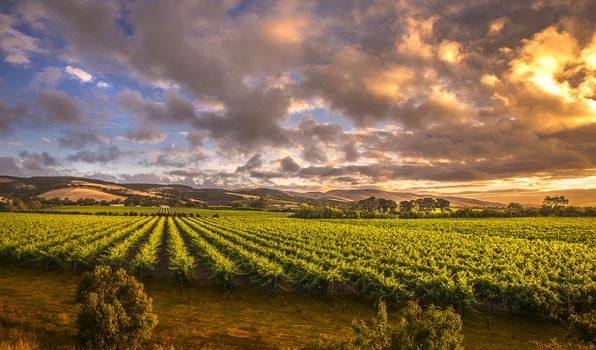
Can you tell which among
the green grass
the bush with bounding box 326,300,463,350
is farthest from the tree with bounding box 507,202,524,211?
the bush with bounding box 326,300,463,350

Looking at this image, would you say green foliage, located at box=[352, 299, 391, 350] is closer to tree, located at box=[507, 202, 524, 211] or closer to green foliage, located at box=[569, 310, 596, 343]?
green foliage, located at box=[569, 310, 596, 343]

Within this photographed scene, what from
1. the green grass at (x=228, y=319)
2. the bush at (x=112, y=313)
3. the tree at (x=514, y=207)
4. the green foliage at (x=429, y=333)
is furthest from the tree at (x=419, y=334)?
the tree at (x=514, y=207)

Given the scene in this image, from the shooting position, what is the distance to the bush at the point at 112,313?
11086mm

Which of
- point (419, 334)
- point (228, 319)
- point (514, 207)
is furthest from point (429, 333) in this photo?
point (514, 207)

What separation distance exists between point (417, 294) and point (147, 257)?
20768 mm

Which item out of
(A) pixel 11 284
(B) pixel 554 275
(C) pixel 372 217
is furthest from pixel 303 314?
(C) pixel 372 217

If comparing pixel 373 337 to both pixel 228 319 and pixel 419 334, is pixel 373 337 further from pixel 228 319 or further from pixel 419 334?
pixel 228 319

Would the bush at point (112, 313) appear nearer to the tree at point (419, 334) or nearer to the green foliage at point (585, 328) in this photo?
the tree at point (419, 334)

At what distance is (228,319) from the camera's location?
58.4 feet

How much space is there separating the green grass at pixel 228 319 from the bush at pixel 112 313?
1.38 m

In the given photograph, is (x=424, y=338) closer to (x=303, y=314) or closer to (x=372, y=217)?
(x=303, y=314)

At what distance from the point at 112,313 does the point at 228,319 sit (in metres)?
7.80

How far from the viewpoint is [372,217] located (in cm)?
13425

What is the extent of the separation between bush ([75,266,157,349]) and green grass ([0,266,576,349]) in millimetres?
1381
